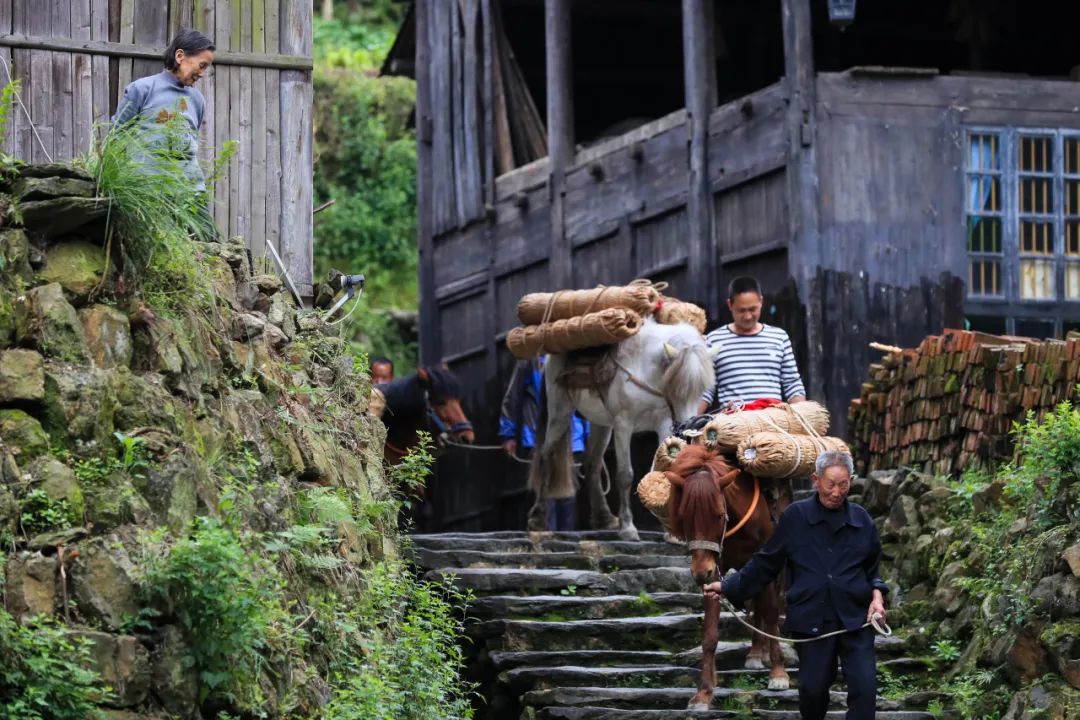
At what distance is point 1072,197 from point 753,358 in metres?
5.70

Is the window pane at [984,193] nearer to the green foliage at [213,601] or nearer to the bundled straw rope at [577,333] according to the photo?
the bundled straw rope at [577,333]

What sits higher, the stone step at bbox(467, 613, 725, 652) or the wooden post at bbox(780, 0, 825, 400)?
the wooden post at bbox(780, 0, 825, 400)

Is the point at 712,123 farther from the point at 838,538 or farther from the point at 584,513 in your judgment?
the point at 838,538

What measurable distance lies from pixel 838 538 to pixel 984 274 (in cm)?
821

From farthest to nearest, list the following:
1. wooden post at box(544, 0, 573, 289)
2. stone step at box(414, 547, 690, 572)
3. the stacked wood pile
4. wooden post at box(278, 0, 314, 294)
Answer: wooden post at box(544, 0, 573, 289) → stone step at box(414, 547, 690, 572) → the stacked wood pile → wooden post at box(278, 0, 314, 294)

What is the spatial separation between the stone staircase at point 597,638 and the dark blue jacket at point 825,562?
1541 millimetres

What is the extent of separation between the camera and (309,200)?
13641 millimetres

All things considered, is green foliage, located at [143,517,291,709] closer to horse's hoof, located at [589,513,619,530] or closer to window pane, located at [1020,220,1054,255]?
horse's hoof, located at [589,513,619,530]

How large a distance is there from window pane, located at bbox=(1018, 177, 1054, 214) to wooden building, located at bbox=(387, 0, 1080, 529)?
0.02 metres

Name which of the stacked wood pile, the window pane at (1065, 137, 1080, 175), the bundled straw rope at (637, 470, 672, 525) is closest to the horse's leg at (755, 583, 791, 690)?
the bundled straw rope at (637, 470, 672, 525)

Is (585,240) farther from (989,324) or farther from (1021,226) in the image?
(1021,226)

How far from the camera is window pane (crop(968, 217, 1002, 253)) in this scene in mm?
18516

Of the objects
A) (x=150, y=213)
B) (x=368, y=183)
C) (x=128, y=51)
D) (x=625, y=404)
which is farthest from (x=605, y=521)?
(x=368, y=183)

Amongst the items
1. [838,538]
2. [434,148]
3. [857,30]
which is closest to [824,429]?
[838,538]
